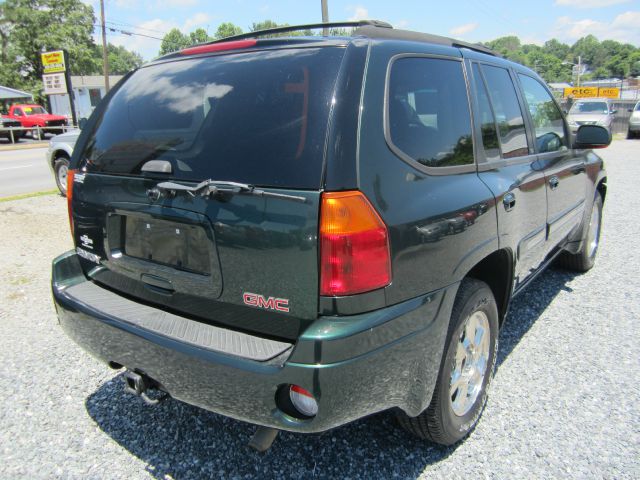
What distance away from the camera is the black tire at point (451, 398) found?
2178 mm

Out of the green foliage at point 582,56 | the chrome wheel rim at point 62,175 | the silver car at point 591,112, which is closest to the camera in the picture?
the chrome wheel rim at point 62,175

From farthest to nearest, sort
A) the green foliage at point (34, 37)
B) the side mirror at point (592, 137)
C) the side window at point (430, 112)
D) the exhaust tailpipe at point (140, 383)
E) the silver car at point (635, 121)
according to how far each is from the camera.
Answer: the green foliage at point (34, 37) < the silver car at point (635, 121) < the side mirror at point (592, 137) < the exhaust tailpipe at point (140, 383) < the side window at point (430, 112)

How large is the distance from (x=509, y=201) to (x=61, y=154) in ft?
27.6

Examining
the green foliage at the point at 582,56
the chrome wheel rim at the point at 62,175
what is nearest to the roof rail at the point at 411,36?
the chrome wheel rim at the point at 62,175

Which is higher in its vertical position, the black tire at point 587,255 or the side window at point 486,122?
the side window at point 486,122

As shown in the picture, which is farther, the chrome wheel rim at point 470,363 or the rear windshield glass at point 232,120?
the chrome wheel rim at point 470,363

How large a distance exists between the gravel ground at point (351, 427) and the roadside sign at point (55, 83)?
108 feet

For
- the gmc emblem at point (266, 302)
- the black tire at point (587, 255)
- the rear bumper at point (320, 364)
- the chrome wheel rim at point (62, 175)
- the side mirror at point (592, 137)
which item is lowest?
the black tire at point (587, 255)

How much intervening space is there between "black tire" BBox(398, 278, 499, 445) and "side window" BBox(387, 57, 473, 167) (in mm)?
630

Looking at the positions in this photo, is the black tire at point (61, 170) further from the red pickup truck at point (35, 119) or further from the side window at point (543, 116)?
the red pickup truck at point (35, 119)

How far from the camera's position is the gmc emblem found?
5.91ft

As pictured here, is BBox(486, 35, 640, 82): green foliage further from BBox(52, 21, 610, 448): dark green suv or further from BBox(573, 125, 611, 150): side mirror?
BBox(52, 21, 610, 448): dark green suv

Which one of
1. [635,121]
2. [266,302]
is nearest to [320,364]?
[266,302]

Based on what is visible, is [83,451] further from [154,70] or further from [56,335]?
[154,70]
